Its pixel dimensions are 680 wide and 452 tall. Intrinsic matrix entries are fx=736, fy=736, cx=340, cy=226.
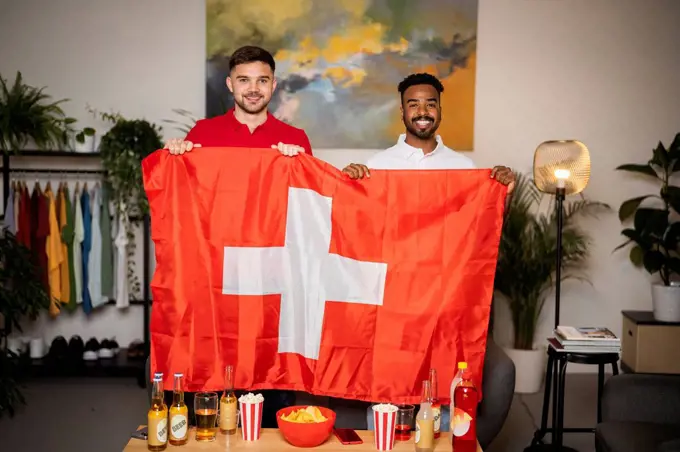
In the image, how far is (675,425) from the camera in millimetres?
2645

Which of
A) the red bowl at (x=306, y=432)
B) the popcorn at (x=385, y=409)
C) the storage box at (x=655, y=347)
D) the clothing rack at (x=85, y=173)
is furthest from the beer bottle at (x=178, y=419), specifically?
the storage box at (x=655, y=347)

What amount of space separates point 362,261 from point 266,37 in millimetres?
2593

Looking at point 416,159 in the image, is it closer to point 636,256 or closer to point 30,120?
point 636,256

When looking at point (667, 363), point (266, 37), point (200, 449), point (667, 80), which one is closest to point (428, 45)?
point (266, 37)

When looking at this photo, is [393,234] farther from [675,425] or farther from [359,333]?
[675,425]

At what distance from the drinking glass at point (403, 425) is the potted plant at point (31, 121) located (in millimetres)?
3135

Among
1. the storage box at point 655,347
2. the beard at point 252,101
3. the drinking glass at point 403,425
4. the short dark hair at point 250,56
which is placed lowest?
the storage box at point 655,347

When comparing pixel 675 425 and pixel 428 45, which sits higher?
pixel 428 45

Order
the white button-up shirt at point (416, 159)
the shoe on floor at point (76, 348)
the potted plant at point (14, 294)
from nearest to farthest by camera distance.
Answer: the white button-up shirt at point (416, 159), the potted plant at point (14, 294), the shoe on floor at point (76, 348)

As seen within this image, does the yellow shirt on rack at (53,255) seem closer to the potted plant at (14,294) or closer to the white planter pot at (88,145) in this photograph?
the white planter pot at (88,145)

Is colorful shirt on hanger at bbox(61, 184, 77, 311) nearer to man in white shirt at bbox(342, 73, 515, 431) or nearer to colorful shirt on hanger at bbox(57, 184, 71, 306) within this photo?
colorful shirt on hanger at bbox(57, 184, 71, 306)

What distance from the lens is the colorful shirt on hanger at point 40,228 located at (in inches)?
178

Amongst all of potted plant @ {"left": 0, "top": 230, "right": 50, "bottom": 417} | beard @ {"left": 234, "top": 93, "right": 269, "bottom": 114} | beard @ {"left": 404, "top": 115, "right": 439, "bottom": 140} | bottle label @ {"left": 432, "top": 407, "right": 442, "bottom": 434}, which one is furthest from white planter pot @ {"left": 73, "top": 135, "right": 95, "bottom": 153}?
bottle label @ {"left": 432, "top": 407, "right": 442, "bottom": 434}

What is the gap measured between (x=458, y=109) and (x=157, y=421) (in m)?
3.30
